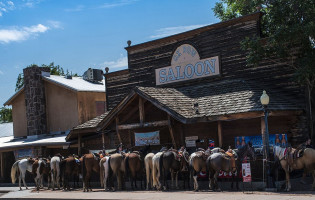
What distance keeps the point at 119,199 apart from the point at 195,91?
8594 mm

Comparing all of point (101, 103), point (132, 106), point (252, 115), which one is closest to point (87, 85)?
point (101, 103)

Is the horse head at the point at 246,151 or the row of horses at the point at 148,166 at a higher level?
the horse head at the point at 246,151

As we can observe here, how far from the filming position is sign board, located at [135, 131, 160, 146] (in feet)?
72.4

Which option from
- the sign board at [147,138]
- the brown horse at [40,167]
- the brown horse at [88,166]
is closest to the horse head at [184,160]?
the sign board at [147,138]

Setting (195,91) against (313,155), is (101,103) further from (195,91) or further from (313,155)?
(313,155)

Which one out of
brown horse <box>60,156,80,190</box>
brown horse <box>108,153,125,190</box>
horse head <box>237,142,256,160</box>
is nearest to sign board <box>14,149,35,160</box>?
brown horse <box>60,156,80,190</box>

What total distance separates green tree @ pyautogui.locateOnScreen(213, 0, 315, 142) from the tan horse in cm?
364

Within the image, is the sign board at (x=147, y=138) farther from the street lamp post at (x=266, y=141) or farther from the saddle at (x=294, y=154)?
the saddle at (x=294, y=154)

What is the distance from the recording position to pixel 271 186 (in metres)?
15.6

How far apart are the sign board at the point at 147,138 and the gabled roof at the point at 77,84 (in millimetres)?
9149

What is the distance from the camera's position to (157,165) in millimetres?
18156

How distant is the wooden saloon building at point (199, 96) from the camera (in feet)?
62.4

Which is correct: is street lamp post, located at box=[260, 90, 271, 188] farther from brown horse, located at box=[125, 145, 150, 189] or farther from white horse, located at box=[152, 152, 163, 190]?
brown horse, located at box=[125, 145, 150, 189]

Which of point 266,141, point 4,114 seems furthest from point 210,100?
point 4,114
